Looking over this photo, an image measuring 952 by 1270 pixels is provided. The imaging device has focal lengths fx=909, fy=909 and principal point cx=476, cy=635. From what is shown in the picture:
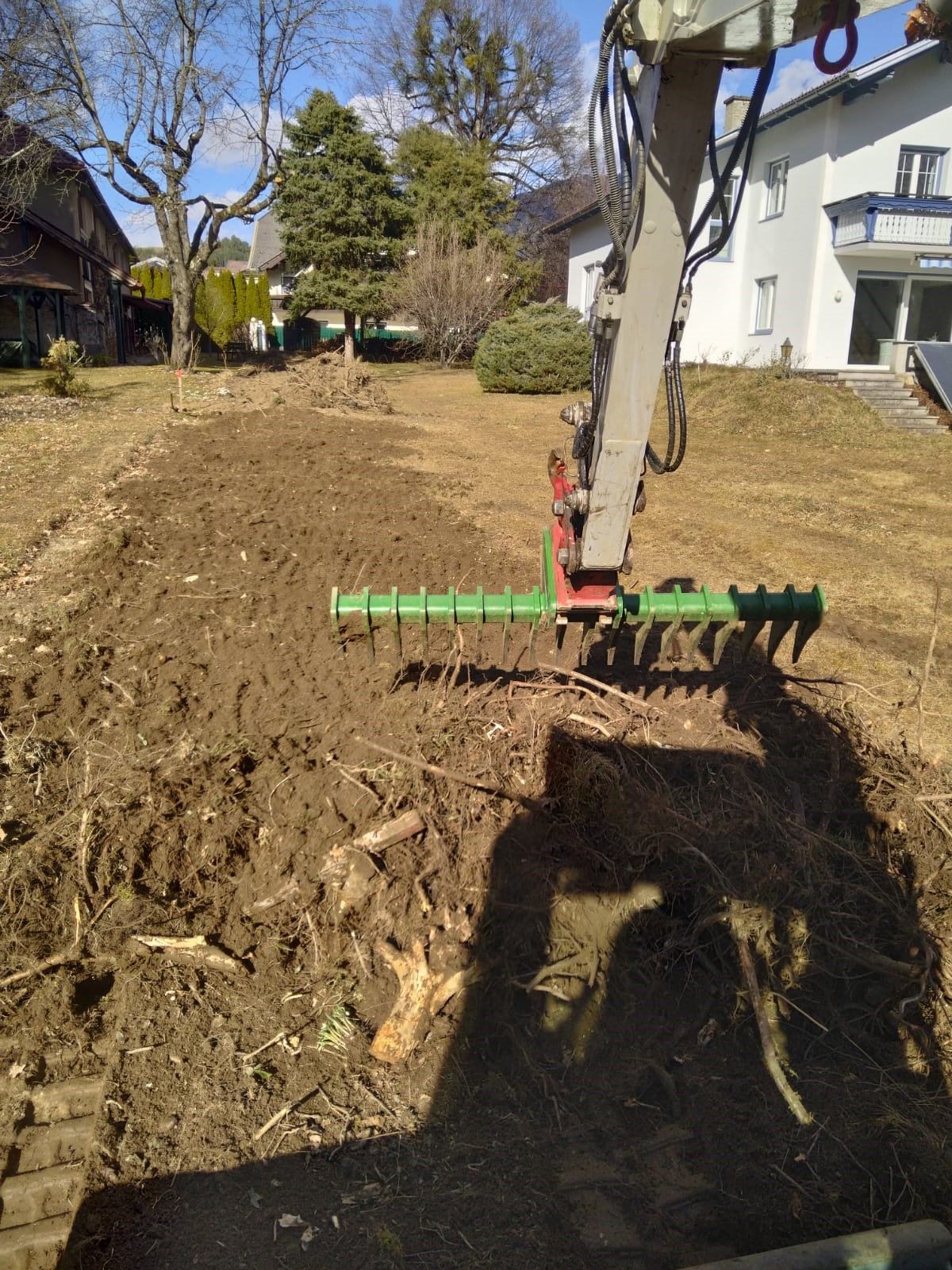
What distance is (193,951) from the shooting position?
11.2 feet

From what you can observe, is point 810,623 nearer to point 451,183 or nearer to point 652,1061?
point 652,1061

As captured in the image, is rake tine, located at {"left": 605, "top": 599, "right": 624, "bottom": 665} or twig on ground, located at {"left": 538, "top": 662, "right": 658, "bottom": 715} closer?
rake tine, located at {"left": 605, "top": 599, "right": 624, "bottom": 665}

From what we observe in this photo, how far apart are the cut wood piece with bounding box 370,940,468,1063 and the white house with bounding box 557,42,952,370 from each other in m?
21.6

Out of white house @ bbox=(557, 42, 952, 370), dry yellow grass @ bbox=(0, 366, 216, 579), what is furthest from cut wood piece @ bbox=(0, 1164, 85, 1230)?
white house @ bbox=(557, 42, 952, 370)

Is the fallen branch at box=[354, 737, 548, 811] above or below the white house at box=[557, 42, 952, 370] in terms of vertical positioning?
below

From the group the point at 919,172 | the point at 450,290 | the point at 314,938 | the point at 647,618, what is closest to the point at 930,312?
the point at 919,172

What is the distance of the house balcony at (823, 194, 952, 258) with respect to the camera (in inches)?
800

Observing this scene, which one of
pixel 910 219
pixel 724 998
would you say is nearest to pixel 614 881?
pixel 724 998

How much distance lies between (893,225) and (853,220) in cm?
92

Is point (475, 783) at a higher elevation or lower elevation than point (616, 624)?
lower

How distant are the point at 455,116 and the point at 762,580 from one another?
3775 cm

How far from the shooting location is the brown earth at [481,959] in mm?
2639

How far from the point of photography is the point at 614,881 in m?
3.57

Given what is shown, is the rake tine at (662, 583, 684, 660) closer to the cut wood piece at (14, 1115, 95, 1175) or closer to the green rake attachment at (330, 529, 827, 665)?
the green rake attachment at (330, 529, 827, 665)
